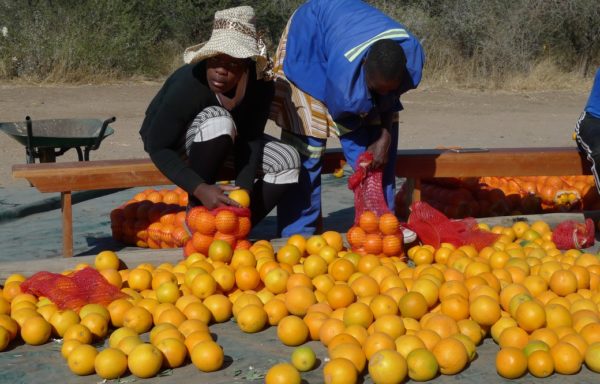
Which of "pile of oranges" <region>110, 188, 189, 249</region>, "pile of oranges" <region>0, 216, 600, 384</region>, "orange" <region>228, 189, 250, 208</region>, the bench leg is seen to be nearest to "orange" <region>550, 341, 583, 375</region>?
"pile of oranges" <region>0, 216, 600, 384</region>

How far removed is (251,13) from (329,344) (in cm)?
226

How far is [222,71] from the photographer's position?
4.43 meters

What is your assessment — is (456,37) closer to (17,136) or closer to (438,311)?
(17,136)

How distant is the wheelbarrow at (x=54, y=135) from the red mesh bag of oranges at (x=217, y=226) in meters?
2.19

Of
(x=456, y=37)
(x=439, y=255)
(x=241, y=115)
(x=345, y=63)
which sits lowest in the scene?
(x=456, y=37)

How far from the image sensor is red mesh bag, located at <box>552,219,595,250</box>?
4789 mm

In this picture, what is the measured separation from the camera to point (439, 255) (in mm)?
4426

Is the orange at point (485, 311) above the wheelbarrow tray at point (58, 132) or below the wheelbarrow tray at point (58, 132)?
above

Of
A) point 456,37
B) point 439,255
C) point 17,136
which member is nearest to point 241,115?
point 439,255

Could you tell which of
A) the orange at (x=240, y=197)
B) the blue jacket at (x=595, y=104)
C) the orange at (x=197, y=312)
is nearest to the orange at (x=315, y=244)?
the orange at (x=240, y=197)

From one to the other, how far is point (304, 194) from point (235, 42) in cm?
106

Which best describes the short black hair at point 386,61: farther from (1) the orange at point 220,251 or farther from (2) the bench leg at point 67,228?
(2) the bench leg at point 67,228

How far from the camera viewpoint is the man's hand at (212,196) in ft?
13.9

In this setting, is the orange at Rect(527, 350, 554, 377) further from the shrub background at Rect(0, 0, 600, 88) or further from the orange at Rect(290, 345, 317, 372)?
the shrub background at Rect(0, 0, 600, 88)
